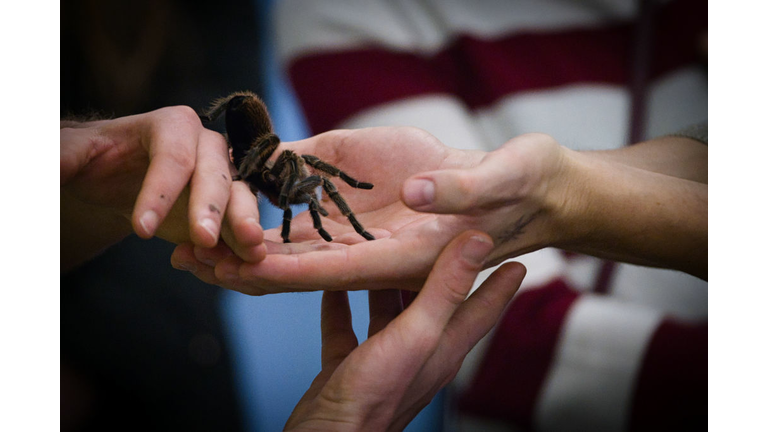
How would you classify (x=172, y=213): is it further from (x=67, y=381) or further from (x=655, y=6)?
(x=655, y=6)

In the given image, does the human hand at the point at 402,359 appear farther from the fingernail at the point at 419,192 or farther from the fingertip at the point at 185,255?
the fingertip at the point at 185,255

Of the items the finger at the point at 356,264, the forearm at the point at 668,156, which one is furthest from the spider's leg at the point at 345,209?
the forearm at the point at 668,156

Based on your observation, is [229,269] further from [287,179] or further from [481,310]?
[481,310]

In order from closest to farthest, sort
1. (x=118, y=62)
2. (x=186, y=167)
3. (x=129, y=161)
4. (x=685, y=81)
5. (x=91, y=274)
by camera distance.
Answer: (x=186, y=167) < (x=129, y=161) < (x=118, y=62) < (x=91, y=274) < (x=685, y=81)

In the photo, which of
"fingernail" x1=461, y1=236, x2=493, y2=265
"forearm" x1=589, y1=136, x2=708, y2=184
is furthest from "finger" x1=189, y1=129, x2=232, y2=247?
"forearm" x1=589, y1=136, x2=708, y2=184

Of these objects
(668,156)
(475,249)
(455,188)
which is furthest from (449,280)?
(668,156)

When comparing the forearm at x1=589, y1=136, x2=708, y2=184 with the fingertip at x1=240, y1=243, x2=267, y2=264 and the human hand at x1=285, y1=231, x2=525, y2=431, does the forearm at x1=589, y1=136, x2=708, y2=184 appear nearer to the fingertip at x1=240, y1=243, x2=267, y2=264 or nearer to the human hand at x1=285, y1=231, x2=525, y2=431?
the human hand at x1=285, y1=231, x2=525, y2=431

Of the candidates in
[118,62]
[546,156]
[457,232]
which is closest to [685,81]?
[546,156]
